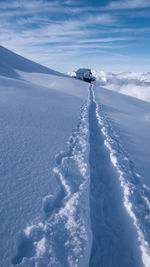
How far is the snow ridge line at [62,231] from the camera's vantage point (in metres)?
1.99

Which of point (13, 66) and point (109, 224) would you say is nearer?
point (109, 224)

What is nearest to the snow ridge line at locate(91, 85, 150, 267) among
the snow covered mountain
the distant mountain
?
the snow covered mountain

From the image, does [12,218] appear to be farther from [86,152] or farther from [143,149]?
[143,149]

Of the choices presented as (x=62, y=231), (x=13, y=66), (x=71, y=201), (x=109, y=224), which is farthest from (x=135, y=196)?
(x=13, y=66)

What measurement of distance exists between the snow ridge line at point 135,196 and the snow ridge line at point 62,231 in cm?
72

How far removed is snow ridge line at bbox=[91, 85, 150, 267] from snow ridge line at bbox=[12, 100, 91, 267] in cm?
72

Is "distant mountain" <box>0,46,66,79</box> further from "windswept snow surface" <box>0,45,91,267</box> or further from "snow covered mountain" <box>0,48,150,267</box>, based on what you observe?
"snow covered mountain" <box>0,48,150,267</box>

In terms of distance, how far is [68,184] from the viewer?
323cm

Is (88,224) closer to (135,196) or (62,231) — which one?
(62,231)

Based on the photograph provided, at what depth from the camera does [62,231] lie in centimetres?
233

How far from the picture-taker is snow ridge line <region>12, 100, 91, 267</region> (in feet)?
6.52

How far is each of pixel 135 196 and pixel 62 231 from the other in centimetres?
149

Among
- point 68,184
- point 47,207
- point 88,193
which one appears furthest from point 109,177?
point 47,207

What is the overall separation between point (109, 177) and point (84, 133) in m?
2.54
